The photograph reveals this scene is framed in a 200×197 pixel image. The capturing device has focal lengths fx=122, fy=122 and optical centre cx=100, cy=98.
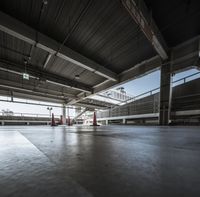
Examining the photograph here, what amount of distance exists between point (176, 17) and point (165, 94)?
3430mm

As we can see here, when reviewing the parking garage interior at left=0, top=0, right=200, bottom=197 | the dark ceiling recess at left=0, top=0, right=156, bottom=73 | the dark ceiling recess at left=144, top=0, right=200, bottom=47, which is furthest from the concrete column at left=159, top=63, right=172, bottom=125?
the dark ceiling recess at left=144, top=0, right=200, bottom=47

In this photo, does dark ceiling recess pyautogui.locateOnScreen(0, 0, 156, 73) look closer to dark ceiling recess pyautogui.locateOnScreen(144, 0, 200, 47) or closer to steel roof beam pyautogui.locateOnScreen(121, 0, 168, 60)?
steel roof beam pyautogui.locateOnScreen(121, 0, 168, 60)

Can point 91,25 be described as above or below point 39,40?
above

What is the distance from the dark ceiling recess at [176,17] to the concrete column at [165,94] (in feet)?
4.73

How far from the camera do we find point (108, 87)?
10.1 metres

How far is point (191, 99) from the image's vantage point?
20.6 feet

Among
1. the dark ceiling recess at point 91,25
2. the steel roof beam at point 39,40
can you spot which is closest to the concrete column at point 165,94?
the dark ceiling recess at point 91,25

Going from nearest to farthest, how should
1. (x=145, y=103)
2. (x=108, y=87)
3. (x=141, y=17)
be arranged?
(x=141, y=17), (x=145, y=103), (x=108, y=87)

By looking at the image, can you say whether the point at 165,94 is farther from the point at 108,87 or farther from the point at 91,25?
the point at 91,25

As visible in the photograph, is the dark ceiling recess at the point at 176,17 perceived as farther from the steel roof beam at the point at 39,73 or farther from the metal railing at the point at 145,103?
the steel roof beam at the point at 39,73

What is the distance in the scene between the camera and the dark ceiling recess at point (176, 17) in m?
4.14

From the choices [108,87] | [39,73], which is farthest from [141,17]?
[39,73]

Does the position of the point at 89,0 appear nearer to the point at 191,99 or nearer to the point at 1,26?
the point at 1,26

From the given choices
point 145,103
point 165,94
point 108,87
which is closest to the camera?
point 165,94
